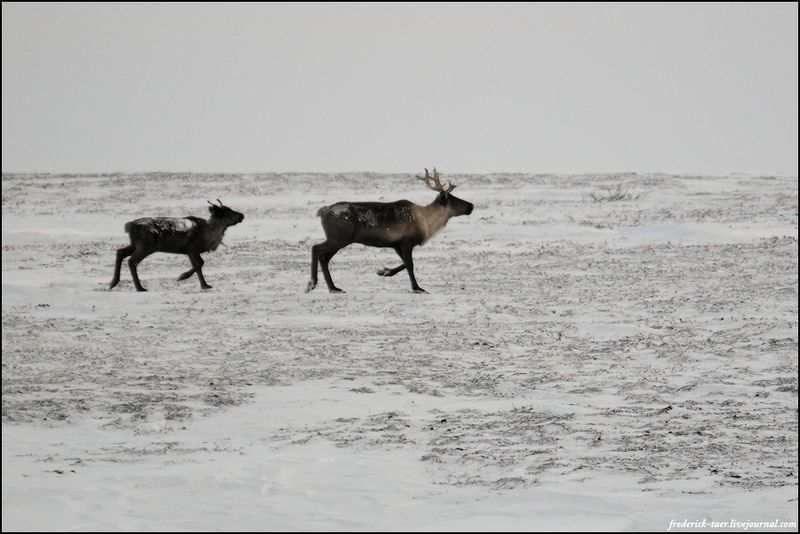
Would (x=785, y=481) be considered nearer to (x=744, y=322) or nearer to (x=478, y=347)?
(x=478, y=347)

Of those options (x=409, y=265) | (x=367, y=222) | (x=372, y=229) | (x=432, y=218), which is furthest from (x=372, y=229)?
(x=432, y=218)

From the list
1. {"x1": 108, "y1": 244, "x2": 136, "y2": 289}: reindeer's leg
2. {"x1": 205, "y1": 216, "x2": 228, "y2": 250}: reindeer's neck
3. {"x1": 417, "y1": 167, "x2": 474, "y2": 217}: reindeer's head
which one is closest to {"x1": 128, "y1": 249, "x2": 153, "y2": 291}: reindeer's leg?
{"x1": 108, "y1": 244, "x2": 136, "y2": 289}: reindeer's leg

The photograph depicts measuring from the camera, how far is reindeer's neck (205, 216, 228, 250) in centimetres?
1669

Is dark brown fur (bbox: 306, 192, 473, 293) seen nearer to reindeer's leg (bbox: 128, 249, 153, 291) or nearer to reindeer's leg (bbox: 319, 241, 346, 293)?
reindeer's leg (bbox: 319, 241, 346, 293)

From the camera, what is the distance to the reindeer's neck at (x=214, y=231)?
54.7 feet

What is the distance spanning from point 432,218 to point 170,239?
380cm

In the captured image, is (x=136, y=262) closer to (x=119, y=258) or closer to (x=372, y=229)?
(x=119, y=258)

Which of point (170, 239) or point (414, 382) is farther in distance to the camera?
point (170, 239)

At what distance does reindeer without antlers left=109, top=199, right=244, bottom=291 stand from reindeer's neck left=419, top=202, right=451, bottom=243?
298cm

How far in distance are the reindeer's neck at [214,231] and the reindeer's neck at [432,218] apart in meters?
2.89

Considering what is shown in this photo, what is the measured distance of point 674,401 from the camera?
398 inches

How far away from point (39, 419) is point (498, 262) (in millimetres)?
10546

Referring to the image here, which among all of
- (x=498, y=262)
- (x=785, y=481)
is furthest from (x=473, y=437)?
(x=498, y=262)

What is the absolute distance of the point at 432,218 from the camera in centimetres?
1698
